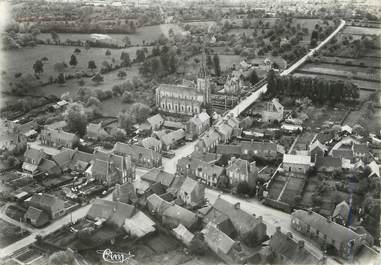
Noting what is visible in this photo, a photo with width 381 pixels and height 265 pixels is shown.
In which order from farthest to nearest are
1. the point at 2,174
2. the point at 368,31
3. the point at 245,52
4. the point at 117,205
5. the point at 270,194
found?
the point at 368,31 → the point at 245,52 → the point at 2,174 → the point at 270,194 → the point at 117,205

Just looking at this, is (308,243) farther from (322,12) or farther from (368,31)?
(322,12)

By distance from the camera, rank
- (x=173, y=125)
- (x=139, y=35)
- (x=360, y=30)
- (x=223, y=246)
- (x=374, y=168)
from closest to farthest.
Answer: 1. (x=223, y=246)
2. (x=374, y=168)
3. (x=173, y=125)
4. (x=139, y=35)
5. (x=360, y=30)

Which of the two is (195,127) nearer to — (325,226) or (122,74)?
(325,226)

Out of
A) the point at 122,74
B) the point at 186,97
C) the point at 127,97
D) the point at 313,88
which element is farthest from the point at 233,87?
the point at 122,74

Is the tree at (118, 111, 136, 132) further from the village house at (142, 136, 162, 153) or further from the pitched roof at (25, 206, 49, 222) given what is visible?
the pitched roof at (25, 206, 49, 222)

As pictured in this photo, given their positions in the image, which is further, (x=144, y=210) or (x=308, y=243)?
(x=144, y=210)

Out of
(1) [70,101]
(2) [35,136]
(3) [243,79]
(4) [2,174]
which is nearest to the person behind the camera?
(4) [2,174]

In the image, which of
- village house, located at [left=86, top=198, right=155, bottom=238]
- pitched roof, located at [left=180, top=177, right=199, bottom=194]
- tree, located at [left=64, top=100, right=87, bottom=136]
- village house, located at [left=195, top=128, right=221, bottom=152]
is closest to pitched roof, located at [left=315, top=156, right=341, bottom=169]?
village house, located at [left=195, top=128, right=221, bottom=152]

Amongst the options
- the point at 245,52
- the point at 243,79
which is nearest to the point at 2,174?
the point at 243,79

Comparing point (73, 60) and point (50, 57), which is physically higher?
point (50, 57)
